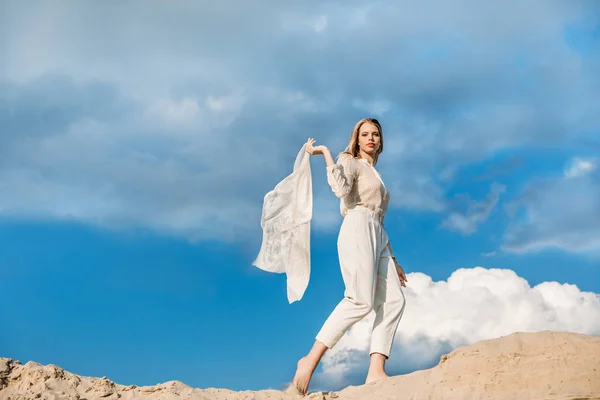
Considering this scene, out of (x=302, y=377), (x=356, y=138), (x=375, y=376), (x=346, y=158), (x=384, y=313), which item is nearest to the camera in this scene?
(x=302, y=377)

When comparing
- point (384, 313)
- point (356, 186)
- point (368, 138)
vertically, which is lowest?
point (384, 313)

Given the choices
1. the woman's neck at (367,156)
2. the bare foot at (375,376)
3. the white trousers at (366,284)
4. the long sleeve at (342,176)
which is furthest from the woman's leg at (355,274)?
the woman's neck at (367,156)

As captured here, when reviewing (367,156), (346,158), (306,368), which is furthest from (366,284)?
(367,156)

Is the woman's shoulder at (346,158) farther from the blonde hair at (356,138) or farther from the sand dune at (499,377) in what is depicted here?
the sand dune at (499,377)

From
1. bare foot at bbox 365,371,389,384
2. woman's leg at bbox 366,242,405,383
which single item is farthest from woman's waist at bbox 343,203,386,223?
bare foot at bbox 365,371,389,384

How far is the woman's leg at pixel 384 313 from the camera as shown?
21.0 ft

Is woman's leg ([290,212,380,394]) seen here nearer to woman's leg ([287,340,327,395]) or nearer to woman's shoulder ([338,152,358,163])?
woman's leg ([287,340,327,395])

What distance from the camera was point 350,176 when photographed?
664 cm

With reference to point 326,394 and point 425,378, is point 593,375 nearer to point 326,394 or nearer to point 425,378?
point 425,378

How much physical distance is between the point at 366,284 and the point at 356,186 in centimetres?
105

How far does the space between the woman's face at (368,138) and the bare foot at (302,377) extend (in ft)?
7.81

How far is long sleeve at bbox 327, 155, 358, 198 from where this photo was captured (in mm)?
6535

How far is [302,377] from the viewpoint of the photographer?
618 cm

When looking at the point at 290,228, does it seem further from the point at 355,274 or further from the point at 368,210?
the point at 355,274
